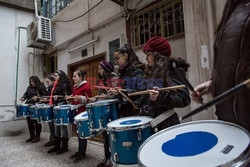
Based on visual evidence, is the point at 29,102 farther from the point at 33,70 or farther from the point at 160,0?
the point at 160,0

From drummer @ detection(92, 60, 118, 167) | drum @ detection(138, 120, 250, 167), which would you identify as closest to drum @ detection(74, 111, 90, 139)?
drummer @ detection(92, 60, 118, 167)

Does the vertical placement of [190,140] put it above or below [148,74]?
below

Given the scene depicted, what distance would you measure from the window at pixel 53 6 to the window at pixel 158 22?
2516 mm

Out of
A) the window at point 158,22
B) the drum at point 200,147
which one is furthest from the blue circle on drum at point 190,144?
the window at point 158,22

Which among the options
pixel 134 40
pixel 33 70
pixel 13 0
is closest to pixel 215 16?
pixel 134 40

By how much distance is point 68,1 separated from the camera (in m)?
4.44

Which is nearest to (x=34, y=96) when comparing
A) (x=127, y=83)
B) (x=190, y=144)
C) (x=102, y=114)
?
(x=102, y=114)

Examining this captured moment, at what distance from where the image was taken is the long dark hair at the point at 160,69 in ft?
4.27

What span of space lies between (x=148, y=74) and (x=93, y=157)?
5.73 feet

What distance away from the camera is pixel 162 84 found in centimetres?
131

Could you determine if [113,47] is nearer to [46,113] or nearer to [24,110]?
[46,113]

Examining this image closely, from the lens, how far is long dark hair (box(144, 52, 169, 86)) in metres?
1.30

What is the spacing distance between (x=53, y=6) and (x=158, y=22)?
3760 mm

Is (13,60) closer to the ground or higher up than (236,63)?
higher up
